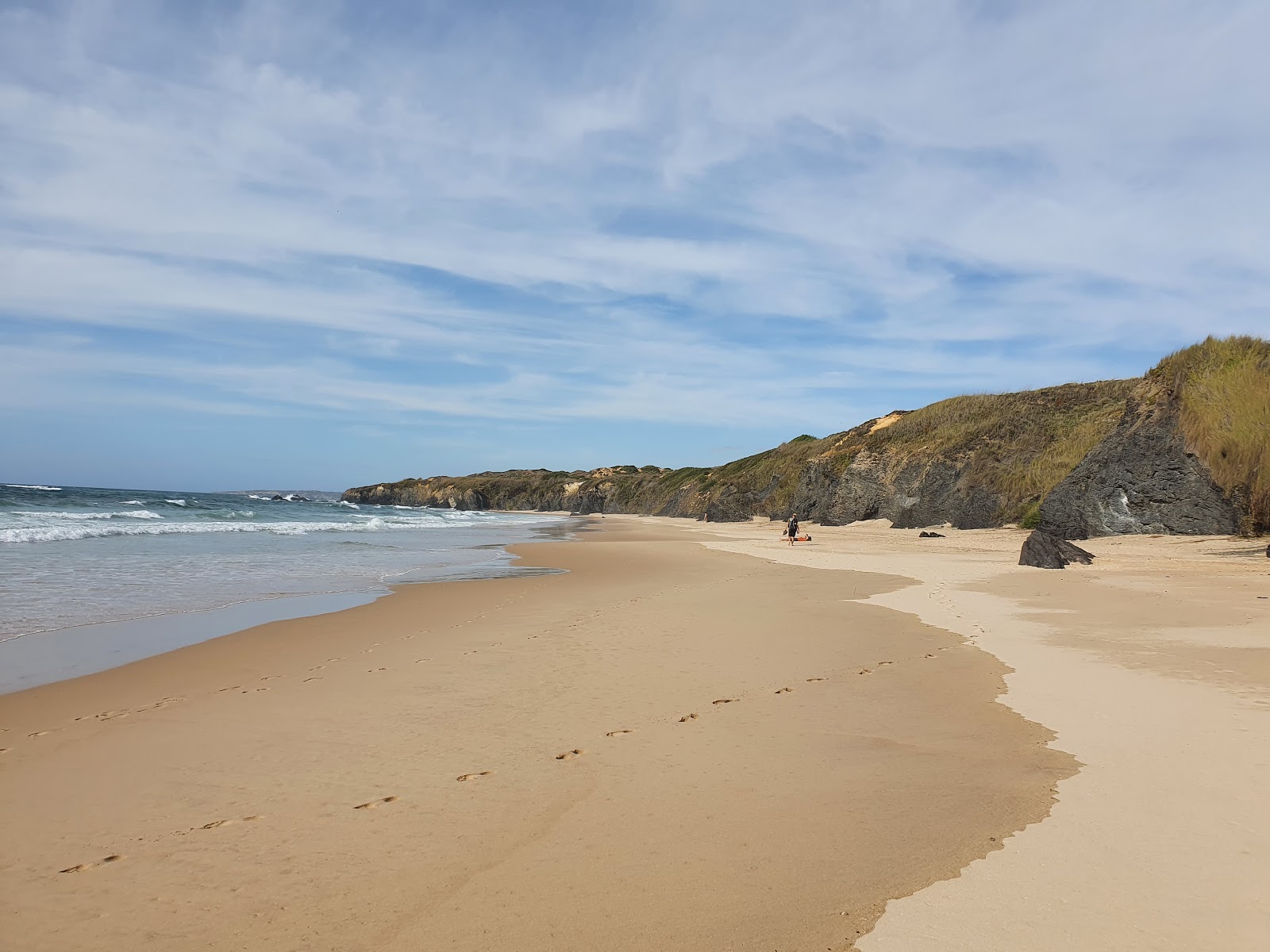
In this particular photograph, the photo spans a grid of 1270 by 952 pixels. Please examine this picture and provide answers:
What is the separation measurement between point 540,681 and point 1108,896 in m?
4.80

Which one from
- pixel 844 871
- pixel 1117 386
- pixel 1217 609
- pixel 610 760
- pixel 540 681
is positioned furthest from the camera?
pixel 1117 386

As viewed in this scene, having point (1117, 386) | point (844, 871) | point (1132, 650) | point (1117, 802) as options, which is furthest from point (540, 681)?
point (1117, 386)

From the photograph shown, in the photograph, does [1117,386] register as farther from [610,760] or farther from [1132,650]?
[610,760]

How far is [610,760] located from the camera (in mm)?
4766

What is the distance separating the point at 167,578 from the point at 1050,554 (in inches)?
734

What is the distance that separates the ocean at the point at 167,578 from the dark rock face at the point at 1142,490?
17.1m

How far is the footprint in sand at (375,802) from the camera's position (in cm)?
403

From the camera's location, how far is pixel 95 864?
11.3ft

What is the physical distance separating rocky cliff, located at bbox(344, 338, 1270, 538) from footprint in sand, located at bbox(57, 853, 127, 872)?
75.3ft

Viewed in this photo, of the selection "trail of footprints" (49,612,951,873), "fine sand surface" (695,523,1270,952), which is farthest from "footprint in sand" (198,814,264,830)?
"fine sand surface" (695,523,1270,952)

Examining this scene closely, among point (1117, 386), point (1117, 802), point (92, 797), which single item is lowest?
point (92, 797)

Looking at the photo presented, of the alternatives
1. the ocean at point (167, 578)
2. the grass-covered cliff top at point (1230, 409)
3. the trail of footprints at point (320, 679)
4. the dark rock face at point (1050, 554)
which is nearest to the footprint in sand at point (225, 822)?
the trail of footprints at point (320, 679)

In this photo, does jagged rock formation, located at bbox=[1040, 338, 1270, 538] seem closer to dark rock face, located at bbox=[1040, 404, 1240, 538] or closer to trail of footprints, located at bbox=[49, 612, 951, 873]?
dark rock face, located at bbox=[1040, 404, 1240, 538]

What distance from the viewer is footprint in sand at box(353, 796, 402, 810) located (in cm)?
403
